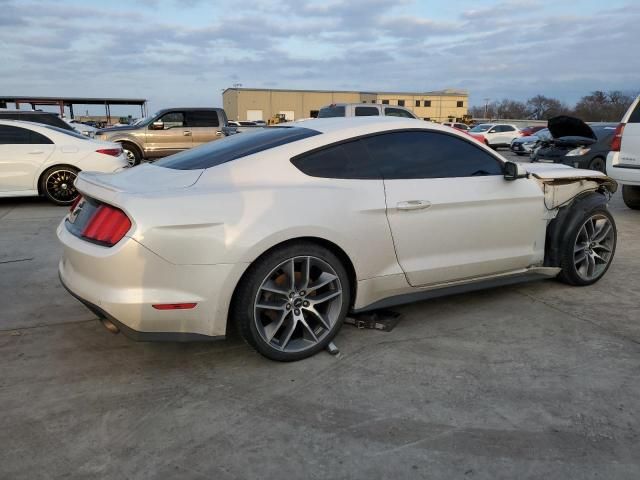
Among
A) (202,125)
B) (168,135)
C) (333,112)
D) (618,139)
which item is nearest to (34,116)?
(168,135)

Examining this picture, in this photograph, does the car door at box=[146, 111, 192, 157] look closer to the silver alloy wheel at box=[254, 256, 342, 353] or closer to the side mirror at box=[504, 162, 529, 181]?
the side mirror at box=[504, 162, 529, 181]

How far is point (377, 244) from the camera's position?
3.53m

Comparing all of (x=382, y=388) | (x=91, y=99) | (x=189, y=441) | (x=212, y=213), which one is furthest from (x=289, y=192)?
(x=91, y=99)

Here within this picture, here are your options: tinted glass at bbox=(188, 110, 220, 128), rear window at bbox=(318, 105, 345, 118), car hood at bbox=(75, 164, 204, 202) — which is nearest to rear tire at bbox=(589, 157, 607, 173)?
rear window at bbox=(318, 105, 345, 118)

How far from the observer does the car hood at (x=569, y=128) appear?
11250 mm

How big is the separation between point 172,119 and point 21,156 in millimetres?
7719

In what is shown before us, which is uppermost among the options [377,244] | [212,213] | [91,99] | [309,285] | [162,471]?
[91,99]

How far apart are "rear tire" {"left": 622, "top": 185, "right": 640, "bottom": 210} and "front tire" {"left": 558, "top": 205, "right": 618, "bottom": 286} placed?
4.79m

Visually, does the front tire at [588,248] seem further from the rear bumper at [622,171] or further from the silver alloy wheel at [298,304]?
the rear bumper at [622,171]

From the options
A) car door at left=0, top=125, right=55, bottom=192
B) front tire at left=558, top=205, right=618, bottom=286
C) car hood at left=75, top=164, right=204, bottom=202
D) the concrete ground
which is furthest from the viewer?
car door at left=0, top=125, right=55, bottom=192

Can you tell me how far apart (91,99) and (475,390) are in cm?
5481

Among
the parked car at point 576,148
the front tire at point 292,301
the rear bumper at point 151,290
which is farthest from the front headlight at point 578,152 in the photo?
the rear bumper at point 151,290

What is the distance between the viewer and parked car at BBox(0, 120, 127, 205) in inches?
345

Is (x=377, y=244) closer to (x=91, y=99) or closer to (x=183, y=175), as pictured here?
(x=183, y=175)
